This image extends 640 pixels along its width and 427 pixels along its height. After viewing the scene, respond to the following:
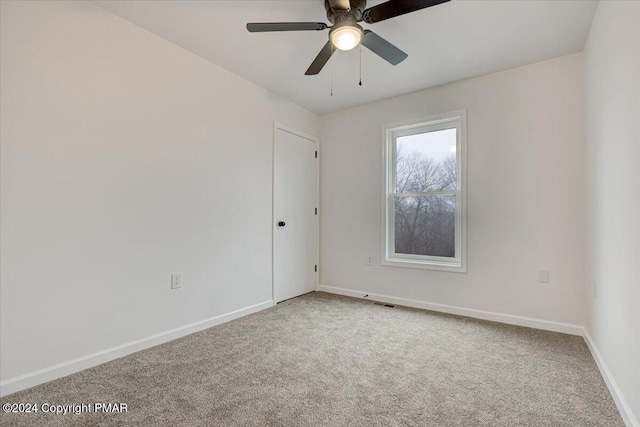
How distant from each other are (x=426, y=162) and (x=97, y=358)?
3585 mm

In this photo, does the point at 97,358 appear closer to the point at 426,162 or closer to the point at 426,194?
the point at 426,194

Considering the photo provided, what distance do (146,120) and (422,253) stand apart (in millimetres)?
3125

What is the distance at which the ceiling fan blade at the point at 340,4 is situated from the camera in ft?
6.25

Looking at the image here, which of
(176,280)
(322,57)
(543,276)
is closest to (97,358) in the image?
(176,280)

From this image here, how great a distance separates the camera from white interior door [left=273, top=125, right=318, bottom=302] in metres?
3.78

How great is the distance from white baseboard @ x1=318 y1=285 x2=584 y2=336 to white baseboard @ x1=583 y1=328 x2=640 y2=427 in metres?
0.38

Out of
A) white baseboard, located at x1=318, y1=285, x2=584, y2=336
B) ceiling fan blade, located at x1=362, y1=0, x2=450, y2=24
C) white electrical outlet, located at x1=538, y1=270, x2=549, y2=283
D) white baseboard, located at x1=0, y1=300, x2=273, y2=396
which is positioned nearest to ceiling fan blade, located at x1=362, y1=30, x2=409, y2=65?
ceiling fan blade, located at x1=362, y1=0, x2=450, y2=24

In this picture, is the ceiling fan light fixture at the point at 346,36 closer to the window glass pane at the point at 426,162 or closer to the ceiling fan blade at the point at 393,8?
the ceiling fan blade at the point at 393,8

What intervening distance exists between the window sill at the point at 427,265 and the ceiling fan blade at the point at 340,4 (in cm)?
267

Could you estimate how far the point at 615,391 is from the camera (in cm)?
175

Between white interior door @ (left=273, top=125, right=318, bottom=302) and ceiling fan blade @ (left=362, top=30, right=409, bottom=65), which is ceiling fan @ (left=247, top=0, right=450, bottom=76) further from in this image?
white interior door @ (left=273, top=125, right=318, bottom=302)

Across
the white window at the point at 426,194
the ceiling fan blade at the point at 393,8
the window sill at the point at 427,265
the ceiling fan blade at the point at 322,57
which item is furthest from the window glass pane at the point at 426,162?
the ceiling fan blade at the point at 393,8

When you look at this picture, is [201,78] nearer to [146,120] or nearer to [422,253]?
[146,120]

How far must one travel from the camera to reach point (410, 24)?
2.37 meters
